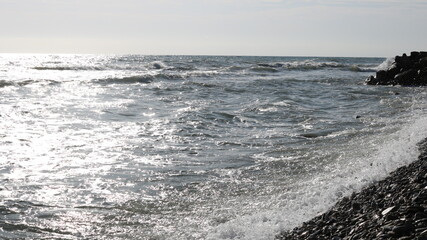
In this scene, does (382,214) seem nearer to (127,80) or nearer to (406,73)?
(406,73)

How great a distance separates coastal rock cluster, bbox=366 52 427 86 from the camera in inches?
1192

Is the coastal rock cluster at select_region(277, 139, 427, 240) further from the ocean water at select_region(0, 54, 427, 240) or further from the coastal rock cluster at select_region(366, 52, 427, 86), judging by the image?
the coastal rock cluster at select_region(366, 52, 427, 86)

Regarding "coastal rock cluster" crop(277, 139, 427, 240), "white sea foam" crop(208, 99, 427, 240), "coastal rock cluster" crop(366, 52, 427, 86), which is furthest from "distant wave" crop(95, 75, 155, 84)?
"coastal rock cluster" crop(277, 139, 427, 240)

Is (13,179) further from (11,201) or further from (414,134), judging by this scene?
(414,134)

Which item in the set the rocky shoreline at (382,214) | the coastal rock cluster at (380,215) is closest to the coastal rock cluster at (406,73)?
the rocky shoreline at (382,214)

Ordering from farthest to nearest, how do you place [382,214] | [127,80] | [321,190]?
1. [127,80]
2. [321,190]
3. [382,214]

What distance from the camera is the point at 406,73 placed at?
3122 centimetres

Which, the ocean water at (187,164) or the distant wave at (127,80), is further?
the distant wave at (127,80)

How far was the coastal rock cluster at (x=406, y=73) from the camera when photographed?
99.3ft

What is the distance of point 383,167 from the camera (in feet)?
26.4

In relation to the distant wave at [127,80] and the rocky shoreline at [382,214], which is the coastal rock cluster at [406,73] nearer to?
the distant wave at [127,80]

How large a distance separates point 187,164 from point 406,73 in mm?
24418

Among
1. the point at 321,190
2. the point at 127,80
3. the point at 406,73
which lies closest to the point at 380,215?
the point at 321,190

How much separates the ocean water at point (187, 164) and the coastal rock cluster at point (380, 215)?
419 millimetres
